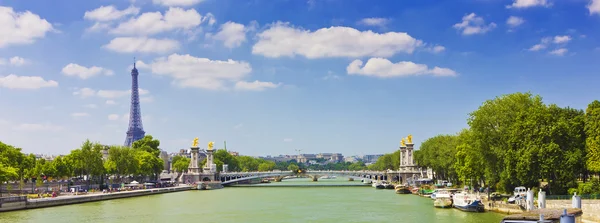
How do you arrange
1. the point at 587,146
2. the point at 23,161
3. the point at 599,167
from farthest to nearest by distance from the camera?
the point at 23,161
the point at 587,146
the point at 599,167

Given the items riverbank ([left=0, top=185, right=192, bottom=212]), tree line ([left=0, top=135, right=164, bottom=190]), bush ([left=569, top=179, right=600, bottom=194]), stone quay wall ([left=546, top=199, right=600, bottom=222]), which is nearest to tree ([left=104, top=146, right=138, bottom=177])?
tree line ([left=0, top=135, right=164, bottom=190])

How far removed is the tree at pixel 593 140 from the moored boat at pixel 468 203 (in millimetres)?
7616

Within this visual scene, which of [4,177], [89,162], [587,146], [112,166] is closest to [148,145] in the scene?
[112,166]

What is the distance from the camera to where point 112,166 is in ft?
254

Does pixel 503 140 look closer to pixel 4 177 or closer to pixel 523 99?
pixel 523 99

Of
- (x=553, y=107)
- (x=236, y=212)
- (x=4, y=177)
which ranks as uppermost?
(x=553, y=107)

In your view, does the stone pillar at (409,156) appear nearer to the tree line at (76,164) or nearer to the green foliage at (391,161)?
the green foliage at (391,161)

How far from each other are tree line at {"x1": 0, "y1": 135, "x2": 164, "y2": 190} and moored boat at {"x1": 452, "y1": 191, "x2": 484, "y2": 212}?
35.5 meters

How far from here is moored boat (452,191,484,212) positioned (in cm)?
4325

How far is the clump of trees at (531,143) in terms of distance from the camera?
1580 inches

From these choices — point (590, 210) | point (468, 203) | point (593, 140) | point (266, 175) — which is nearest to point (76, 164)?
point (468, 203)

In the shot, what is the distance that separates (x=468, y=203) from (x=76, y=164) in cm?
4571

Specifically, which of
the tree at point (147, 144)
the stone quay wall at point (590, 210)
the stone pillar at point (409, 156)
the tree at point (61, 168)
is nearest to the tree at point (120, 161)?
the tree at point (61, 168)

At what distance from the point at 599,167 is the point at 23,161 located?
5455 centimetres
